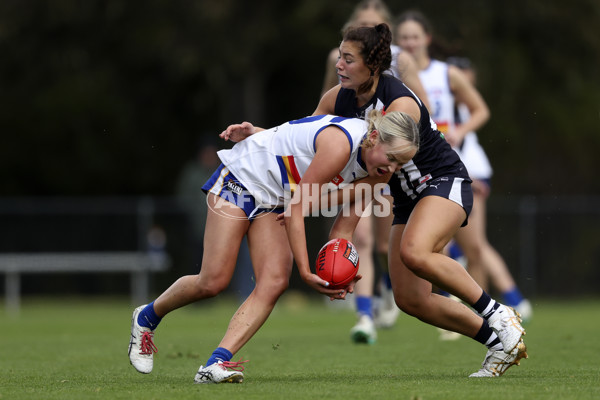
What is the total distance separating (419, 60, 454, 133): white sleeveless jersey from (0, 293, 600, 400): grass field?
1.72 meters

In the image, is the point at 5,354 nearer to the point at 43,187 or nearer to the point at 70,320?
the point at 70,320

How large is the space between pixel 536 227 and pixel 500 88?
7.69ft

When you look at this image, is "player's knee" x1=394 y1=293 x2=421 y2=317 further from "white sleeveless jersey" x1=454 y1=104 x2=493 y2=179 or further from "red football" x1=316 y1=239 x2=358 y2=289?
"white sleeveless jersey" x1=454 y1=104 x2=493 y2=179

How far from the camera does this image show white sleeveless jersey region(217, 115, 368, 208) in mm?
5609

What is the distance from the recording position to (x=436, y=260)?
5.62 meters

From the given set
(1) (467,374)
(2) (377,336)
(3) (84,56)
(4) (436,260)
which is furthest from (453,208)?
(3) (84,56)

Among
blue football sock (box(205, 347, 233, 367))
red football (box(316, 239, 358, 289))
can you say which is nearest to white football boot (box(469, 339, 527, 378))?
red football (box(316, 239, 358, 289))

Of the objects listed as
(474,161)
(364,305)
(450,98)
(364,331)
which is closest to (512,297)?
(474,161)

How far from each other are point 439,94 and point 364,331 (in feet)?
6.56

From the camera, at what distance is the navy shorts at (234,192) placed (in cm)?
577

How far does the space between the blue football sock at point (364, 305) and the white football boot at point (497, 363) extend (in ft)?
7.64

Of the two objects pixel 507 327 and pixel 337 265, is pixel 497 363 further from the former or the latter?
pixel 337 265

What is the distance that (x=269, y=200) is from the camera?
577 centimetres

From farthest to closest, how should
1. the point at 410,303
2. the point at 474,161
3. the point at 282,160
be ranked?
1. the point at 474,161
2. the point at 410,303
3. the point at 282,160
